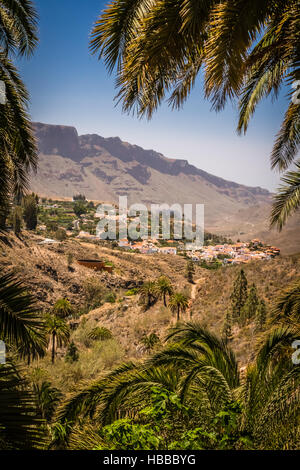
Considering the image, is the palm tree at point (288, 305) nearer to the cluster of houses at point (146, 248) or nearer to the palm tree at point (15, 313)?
the palm tree at point (15, 313)

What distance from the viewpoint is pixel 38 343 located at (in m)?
3.26

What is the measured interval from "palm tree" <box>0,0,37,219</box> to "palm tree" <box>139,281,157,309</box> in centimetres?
2441

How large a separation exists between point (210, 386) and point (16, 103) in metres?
5.73

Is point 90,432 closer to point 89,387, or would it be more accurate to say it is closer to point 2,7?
point 89,387

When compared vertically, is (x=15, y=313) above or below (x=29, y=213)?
below

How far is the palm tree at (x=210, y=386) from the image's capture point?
9.98ft

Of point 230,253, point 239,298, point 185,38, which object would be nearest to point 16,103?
point 185,38

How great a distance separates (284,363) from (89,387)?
278 centimetres

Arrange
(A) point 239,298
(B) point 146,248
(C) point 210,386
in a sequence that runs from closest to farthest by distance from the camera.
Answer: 1. (C) point 210,386
2. (A) point 239,298
3. (B) point 146,248

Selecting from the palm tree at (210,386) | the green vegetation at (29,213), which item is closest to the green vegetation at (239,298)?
the palm tree at (210,386)

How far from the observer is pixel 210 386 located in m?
3.81

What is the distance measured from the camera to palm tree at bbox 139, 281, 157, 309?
29.4 m

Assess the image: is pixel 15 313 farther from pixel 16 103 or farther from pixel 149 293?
Answer: pixel 149 293

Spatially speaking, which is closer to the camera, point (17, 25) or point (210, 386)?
point (210, 386)
